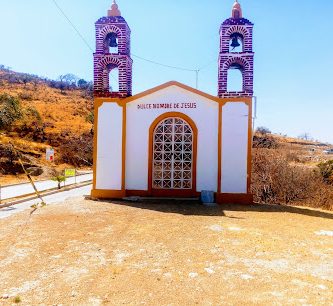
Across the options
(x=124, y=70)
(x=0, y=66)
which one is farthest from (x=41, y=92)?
(x=124, y=70)

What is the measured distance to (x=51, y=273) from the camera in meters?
5.03

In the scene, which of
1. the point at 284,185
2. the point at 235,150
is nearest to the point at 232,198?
the point at 235,150

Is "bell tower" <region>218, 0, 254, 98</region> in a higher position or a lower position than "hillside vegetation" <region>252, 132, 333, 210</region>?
higher

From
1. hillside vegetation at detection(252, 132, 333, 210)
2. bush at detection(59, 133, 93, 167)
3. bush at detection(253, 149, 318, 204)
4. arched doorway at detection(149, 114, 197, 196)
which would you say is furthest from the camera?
bush at detection(59, 133, 93, 167)

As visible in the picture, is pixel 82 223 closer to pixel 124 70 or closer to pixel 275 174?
pixel 124 70

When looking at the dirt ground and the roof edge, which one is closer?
the dirt ground

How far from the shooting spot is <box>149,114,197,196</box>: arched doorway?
1237 centimetres

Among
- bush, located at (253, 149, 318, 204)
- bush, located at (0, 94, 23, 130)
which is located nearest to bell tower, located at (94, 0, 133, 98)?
bush, located at (253, 149, 318, 204)

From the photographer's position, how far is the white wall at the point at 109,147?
12391 millimetres

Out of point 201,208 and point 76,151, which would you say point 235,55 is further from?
point 76,151

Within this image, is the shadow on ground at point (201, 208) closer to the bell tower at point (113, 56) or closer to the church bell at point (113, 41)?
the bell tower at point (113, 56)

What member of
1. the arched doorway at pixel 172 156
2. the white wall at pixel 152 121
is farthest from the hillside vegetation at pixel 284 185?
the arched doorway at pixel 172 156

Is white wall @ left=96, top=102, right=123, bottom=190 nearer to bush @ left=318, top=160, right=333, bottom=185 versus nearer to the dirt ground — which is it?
the dirt ground

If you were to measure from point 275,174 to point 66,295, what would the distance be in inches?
550
